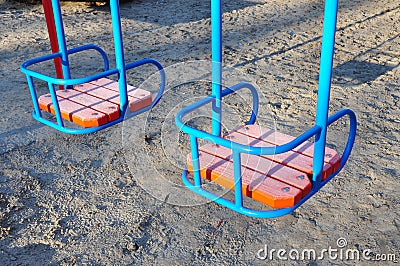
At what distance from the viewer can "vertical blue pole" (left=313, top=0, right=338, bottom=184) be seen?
192 centimetres

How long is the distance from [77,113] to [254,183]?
4.02 ft

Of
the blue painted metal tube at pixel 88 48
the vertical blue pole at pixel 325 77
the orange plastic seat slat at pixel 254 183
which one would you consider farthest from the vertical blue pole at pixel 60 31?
the vertical blue pole at pixel 325 77

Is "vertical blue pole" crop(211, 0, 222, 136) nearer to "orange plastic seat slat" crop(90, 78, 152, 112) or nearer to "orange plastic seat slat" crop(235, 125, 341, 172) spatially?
"orange plastic seat slat" crop(235, 125, 341, 172)

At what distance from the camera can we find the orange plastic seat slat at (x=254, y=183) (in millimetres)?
2119

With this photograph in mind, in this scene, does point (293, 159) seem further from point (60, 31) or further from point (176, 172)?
point (60, 31)

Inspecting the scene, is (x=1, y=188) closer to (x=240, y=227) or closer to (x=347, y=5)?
(x=240, y=227)

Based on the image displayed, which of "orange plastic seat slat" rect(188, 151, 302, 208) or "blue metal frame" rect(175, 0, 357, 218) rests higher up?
"blue metal frame" rect(175, 0, 357, 218)

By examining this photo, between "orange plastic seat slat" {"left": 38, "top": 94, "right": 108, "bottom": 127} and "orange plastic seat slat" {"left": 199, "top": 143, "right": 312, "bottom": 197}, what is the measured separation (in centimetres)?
71

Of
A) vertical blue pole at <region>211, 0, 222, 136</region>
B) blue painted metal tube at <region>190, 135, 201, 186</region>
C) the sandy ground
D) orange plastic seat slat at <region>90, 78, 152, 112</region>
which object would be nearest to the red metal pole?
the sandy ground

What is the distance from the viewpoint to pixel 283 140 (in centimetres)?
254

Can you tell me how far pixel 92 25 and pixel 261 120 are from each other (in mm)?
3320

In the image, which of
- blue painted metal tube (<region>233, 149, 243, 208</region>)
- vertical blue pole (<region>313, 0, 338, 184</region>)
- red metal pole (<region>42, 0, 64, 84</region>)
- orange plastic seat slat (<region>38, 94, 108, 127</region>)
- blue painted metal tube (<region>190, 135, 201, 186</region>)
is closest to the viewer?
vertical blue pole (<region>313, 0, 338, 184</region>)

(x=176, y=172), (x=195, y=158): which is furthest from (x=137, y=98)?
(x=195, y=158)

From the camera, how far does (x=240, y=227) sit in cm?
257
